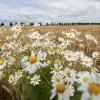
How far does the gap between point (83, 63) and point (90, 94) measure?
1.10 m

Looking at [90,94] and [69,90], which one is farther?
[69,90]

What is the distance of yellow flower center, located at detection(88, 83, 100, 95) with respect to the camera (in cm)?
117

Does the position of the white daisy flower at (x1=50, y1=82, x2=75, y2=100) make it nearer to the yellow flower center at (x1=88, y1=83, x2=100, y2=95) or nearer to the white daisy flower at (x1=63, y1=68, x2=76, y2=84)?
the white daisy flower at (x1=63, y1=68, x2=76, y2=84)

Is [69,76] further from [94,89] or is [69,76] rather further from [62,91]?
[94,89]

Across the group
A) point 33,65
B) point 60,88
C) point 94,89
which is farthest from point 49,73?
point 94,89

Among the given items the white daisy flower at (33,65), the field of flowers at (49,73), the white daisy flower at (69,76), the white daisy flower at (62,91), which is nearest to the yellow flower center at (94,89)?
the field of flowers at (49,73)

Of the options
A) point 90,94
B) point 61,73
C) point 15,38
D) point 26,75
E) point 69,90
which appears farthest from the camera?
point 15,38

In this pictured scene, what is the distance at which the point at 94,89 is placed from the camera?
1183 mm

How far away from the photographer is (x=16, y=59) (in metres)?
2.89

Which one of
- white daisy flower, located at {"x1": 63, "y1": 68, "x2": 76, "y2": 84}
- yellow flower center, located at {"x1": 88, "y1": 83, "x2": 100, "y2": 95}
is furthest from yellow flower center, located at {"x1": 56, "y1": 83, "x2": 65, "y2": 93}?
yellow flower center, located at {"x1": 88, "y1": 83, "x2": 100, "y2": 95}

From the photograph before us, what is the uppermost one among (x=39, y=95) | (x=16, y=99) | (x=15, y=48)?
(x=15, y=48)

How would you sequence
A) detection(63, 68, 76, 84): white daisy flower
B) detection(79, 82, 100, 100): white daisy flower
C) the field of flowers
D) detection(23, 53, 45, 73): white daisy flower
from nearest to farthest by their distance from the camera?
detection(79, 82, 100, 100): white daisy flower < the field of flowers < detection(63, 68, 76, 84): white daisy flower < detection(23, 53, 45, 73): white daisy flower

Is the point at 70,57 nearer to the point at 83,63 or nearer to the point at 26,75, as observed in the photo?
the point at 83,63

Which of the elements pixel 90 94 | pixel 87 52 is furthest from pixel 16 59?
pixel 87 52
